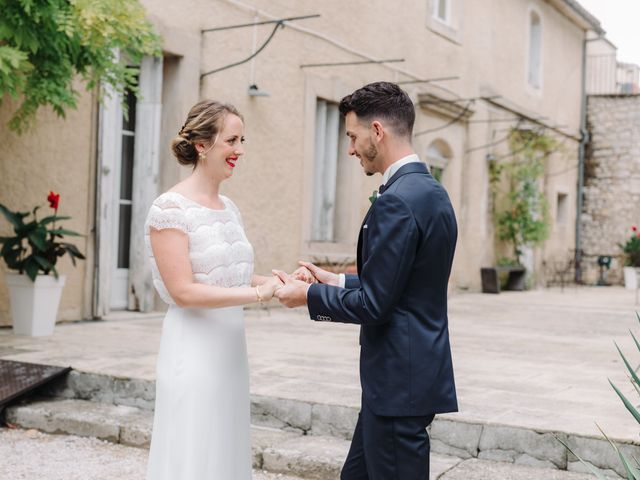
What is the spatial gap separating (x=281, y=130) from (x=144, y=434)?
607cm

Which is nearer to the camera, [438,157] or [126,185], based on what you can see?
[126,185]

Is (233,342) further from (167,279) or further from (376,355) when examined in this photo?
(376,355)

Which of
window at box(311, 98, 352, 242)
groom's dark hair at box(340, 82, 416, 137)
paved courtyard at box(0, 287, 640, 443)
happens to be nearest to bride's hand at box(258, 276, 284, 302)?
groom's dark hair at box(340, 82, 416, 137)

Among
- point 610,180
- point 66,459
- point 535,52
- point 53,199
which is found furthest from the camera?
point 610,180

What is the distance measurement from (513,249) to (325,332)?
9.62 meters

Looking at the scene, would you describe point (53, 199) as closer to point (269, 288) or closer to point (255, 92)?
point (255, 92)

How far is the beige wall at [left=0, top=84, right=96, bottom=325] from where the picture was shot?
7.36 meters

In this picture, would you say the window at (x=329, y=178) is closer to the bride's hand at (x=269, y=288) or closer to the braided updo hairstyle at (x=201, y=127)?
the braided updo hairstyle at (x=201, y=127)

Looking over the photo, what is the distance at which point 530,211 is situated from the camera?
16.7m

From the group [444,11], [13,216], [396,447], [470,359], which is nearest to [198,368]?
[396,447]

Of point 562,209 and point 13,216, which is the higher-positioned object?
point 562,209

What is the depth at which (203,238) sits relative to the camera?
2.76 meters

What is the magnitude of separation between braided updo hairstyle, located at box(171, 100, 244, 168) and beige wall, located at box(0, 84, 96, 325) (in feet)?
15.1

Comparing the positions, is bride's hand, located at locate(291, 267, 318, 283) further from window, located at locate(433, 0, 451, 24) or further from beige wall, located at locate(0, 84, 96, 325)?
window, located at locate(433, 0, 451, 24)
